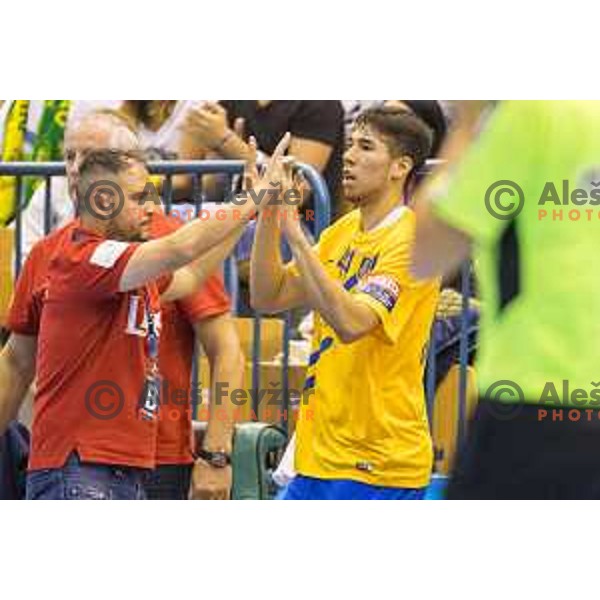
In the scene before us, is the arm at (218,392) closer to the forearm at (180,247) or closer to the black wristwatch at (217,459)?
the black wristwatch at (217,459)

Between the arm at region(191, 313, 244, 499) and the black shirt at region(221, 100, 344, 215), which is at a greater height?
the black shirt at region(221, 100, 344, 215)

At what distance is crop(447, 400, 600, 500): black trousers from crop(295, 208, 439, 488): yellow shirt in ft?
5.35

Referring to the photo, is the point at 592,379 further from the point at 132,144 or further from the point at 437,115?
the point at 437,115

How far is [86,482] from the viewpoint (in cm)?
605

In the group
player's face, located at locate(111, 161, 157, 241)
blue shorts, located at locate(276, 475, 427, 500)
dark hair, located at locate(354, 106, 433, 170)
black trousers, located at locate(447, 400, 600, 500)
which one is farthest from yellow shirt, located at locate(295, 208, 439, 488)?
black trousers, located at locate(447, 400, 600, 500)

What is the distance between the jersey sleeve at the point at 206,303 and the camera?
6.61 m

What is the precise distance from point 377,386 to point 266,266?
1.62 ft

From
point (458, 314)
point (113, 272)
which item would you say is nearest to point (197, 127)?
point (458, 314)

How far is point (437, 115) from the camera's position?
24.2 feet

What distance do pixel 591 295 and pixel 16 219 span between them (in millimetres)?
3425

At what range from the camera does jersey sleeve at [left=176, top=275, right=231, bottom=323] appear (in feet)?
21.7

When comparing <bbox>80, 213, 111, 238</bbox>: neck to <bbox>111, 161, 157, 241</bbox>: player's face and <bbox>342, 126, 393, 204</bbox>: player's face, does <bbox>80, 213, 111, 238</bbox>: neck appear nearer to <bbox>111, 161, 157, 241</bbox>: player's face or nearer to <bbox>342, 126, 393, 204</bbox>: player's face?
<bbox>111, 161, 157, 241</bbox>: player's face

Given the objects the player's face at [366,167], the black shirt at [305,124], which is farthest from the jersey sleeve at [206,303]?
Answer: the black shirt at [305,124]

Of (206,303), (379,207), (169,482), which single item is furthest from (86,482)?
Result: (379,207)
